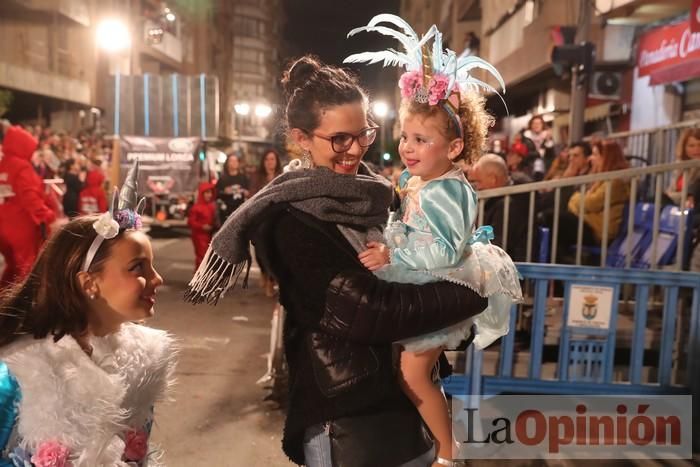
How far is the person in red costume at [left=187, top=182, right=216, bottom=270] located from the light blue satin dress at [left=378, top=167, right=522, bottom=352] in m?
7.78

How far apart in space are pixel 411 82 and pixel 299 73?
0.38m

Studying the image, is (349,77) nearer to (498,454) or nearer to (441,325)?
(441,325)

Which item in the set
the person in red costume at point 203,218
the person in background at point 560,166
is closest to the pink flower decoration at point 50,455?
the person in background at point 560,166

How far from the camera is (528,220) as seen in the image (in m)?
5.39

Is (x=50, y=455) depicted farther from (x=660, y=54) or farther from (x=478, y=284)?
(x=660, y=54)

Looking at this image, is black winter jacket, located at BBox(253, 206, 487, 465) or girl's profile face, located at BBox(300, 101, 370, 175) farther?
girl's profile face, located at BBox(300, 101, 370, 175)

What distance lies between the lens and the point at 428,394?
77.5 inches

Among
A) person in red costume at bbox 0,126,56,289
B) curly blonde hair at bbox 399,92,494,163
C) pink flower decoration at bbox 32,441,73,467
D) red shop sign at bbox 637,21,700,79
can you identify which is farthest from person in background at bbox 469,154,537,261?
red shop sign at bbox 637,21,700,79

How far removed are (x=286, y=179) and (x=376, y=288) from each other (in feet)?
1.39

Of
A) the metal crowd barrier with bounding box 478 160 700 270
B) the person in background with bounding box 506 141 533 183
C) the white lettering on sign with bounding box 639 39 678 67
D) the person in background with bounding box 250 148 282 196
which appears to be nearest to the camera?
the metal crowd barrier with bounding box 478 160 700 270

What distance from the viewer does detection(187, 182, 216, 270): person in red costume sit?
31.6ft

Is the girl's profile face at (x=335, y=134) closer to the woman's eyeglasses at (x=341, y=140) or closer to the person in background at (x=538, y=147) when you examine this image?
the woman's eyeglasses at (x=341, y=140)

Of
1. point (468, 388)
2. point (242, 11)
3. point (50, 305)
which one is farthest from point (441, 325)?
point (242, 11)

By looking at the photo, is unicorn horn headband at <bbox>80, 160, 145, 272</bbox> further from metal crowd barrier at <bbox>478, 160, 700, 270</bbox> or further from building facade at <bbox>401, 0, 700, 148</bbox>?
building facade at <bbox>401, 0, 700, 148</bbox>
